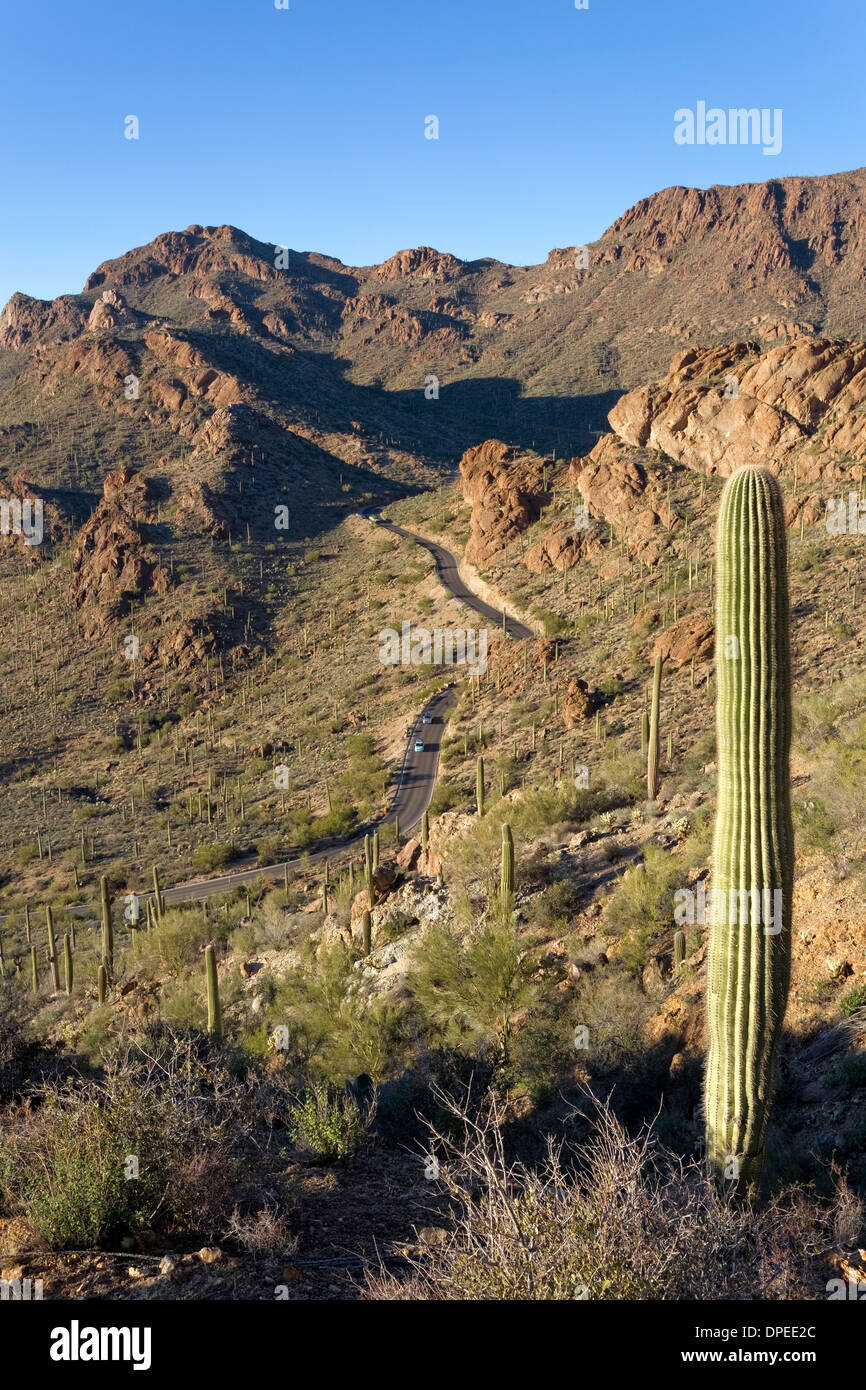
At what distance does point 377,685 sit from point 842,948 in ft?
116

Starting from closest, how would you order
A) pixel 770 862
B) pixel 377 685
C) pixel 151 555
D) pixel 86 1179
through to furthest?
1. pixel 86 1179
2. pixel 770 862
3. pixel 377 685
4. pixel 151 555

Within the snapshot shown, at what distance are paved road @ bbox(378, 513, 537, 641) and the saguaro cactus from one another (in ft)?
107

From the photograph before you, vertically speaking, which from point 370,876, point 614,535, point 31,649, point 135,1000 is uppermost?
point 614,535

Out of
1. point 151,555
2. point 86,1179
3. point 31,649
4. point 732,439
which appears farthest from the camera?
point 151,555

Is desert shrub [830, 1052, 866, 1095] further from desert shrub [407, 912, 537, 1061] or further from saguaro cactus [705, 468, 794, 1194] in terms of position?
desert shrub [407, 912, 537, 1061]

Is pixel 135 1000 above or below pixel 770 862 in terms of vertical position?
below

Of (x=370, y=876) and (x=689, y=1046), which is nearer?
(x=689, y=1046)

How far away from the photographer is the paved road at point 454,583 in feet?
137

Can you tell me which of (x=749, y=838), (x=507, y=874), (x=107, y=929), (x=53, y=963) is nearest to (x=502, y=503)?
(x=107, y=929)

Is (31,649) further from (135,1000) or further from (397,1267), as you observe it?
(397,1267)

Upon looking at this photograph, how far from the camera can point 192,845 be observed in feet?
116

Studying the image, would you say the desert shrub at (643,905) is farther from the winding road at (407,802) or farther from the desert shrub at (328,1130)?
the winding road at (407,802)
